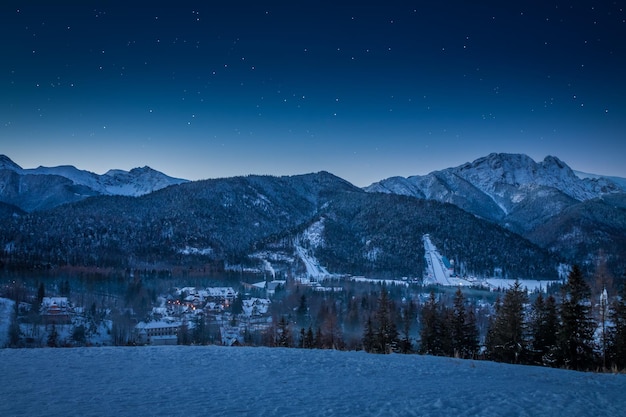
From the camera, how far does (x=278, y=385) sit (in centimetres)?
998

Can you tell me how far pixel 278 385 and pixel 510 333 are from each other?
15.8 meters

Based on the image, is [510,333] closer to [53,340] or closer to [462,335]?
[462,335]

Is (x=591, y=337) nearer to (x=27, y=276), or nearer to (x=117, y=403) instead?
(x=117, y=403)

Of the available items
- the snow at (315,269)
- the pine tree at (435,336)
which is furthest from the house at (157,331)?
the snow at (315,269)

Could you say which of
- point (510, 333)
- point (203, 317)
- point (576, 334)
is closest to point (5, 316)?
point (203, 317)

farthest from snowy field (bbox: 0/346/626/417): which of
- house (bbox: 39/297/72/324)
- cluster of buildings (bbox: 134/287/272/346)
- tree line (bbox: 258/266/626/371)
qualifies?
house (bbox: 39/297/72/324)

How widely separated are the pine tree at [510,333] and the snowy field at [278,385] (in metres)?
7.41

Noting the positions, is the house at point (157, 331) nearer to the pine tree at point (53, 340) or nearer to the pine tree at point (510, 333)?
the pine tree at point (53, 340)

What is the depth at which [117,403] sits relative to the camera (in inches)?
315

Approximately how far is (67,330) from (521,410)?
2776 inches

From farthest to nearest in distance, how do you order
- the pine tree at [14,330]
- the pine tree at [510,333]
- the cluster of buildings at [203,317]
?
the cluster of buildings at [203,317], the pine tree at [14,330], the pine tree at [510,333]

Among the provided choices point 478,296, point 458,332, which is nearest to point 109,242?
point 478,296

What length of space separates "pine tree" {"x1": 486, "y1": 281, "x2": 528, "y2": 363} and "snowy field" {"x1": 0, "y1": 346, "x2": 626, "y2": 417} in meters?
7.41

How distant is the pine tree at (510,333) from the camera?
21.1m
